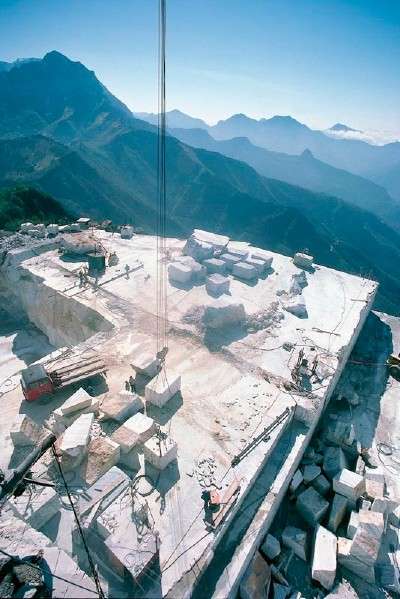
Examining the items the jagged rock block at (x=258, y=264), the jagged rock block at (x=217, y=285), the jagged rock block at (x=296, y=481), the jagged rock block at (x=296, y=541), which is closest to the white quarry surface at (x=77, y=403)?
the jagged rock block at (x=296, y=481)

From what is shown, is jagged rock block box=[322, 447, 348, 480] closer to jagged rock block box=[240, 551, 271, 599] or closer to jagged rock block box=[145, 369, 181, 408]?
jagged rock block box=[240, 551, 271, 599]

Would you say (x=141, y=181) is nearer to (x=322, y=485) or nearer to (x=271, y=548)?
(x=322, y=485)

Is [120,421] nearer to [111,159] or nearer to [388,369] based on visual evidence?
[388,369]

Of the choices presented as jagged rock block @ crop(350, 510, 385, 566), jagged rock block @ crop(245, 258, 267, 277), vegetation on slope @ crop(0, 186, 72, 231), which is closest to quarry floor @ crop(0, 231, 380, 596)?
jagged rock block @ crop(245, 258, 267, 277)

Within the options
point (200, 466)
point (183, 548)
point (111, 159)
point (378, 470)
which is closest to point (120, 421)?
point (200, 466)

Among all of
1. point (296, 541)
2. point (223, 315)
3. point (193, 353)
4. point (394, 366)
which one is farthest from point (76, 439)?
point (394, 366)

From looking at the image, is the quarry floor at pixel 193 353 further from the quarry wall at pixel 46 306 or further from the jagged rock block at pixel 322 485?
the jagged rock block at pixel 322 485
